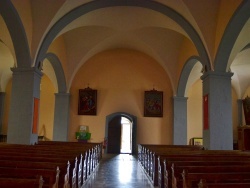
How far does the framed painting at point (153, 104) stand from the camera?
1458 cm

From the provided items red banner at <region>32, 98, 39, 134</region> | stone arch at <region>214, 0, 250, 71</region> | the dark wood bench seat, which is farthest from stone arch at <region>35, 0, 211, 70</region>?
the dark wood bench seat

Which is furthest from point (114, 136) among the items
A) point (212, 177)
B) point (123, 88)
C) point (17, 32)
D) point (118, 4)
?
point (212, 177)

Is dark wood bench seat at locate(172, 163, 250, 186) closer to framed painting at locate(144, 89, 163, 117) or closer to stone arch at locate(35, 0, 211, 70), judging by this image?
stone arch at locate(35, 0, 211, 70)

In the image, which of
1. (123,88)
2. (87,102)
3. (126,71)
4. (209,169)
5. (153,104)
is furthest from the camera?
(126,71)

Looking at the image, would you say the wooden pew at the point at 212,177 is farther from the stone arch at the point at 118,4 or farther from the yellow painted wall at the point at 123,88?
the yellow painted wall at the point at 123,88

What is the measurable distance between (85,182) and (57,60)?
6889mm

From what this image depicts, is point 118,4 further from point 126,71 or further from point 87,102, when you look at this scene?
point 87,102

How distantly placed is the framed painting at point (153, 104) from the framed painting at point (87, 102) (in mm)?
2748

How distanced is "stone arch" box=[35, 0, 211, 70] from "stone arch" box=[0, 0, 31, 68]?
0.39 m

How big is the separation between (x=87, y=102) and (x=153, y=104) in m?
3.49

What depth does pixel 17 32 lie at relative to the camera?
7.66m

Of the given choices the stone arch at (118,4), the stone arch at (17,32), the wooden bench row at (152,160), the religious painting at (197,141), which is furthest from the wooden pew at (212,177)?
the religious painting at (197,141)

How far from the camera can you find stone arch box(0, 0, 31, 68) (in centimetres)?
683

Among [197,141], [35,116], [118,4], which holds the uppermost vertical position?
[118,4]
